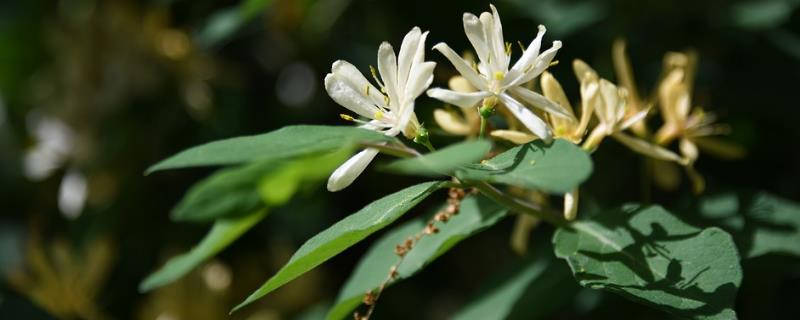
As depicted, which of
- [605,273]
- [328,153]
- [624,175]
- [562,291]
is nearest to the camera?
[328,153]

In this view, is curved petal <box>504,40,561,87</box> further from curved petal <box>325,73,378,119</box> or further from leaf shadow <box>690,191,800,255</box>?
leaf shadow <box>690,191,800,255</box>

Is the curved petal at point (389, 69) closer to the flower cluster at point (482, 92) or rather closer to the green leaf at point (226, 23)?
the flower cluster at point (482, 92)

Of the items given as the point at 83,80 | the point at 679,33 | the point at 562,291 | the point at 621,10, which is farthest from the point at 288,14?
the point at 562,291

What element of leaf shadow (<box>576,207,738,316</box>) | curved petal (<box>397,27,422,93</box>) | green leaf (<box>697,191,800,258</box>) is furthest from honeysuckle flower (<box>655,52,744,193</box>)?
curved petal (<box>397,27,422,93</box>)

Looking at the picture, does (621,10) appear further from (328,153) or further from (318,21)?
(328,153)

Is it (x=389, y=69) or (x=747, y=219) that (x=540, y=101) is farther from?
(x=747, y=219)

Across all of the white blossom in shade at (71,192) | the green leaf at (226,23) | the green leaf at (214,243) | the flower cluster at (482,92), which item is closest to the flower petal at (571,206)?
the flower cluster at (482,92)

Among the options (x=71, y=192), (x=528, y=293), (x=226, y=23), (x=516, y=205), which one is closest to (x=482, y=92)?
(x=516, y=205)
